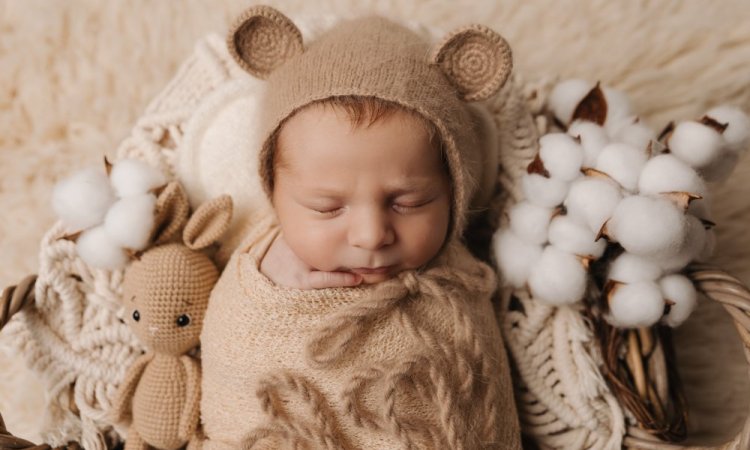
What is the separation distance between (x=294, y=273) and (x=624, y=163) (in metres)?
0.43

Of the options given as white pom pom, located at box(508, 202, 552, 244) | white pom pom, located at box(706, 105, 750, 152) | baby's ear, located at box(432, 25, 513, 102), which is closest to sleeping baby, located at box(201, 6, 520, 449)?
baby's ear, located at box(432, 25, 513, 102)

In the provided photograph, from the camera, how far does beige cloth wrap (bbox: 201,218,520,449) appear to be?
71cm

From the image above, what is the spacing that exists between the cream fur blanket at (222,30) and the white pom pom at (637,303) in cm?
29

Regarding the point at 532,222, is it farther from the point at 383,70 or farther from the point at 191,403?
the point at 191,403

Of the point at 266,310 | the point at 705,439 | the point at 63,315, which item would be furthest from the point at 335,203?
the point at 705,439

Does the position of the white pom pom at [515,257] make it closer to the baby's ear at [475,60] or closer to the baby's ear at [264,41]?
the baby's ear at [475,60]

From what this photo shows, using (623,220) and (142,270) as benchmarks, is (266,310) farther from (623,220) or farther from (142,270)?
(623,220)

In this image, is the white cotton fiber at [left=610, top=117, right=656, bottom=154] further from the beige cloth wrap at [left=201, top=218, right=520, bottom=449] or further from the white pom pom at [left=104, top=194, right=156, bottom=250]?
the white pom pom at [left=104, top=194, right=156, bottom=250]

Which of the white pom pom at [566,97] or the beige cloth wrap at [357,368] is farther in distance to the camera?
the white pom pom at [566,97]

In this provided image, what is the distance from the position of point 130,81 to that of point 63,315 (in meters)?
0.47

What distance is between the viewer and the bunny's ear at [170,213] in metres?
0.86

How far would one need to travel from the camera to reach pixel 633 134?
0.85m

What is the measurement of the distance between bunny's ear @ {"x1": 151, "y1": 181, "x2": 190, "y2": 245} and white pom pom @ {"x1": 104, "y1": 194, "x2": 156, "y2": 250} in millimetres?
19

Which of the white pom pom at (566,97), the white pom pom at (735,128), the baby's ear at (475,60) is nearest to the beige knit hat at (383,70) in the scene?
the baby's ear at (475,60)
